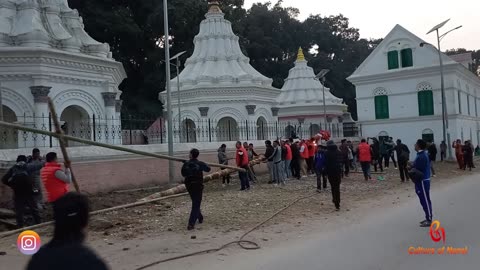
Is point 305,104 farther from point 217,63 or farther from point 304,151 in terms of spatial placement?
point 304,151

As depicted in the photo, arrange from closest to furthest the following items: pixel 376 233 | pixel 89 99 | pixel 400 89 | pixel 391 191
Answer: pixel 376 233 < pixel 391 191 < pixel 89 99 < pixel 400 89

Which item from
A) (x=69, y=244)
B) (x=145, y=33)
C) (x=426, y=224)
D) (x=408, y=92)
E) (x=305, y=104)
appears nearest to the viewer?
(x=69, y=244)

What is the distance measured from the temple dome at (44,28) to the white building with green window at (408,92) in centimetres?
2164

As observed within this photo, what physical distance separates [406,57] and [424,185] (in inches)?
1044

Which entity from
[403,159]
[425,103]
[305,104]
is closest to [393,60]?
[425,103]

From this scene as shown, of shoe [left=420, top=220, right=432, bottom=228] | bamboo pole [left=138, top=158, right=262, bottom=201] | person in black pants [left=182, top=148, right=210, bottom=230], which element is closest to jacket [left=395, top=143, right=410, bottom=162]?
bamboo pole [left=138, top=158, right=262, bottom=201]

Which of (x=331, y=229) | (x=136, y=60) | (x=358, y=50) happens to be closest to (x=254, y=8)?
(x=358, y=50)

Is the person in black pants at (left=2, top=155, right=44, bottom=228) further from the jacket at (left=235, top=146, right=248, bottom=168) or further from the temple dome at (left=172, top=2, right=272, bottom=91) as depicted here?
the temple dome at (left=172, top=2, right=272, bottom=91)

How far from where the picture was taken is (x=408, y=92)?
33031 millimetres

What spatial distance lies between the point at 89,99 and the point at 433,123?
24.2 metres

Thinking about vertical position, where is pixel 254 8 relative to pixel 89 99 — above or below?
above

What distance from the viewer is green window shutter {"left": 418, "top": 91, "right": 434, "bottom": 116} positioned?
32219 millimetres

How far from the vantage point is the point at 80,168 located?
14.0 meters

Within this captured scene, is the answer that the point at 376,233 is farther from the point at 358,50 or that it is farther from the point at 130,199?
the point at 358,50
